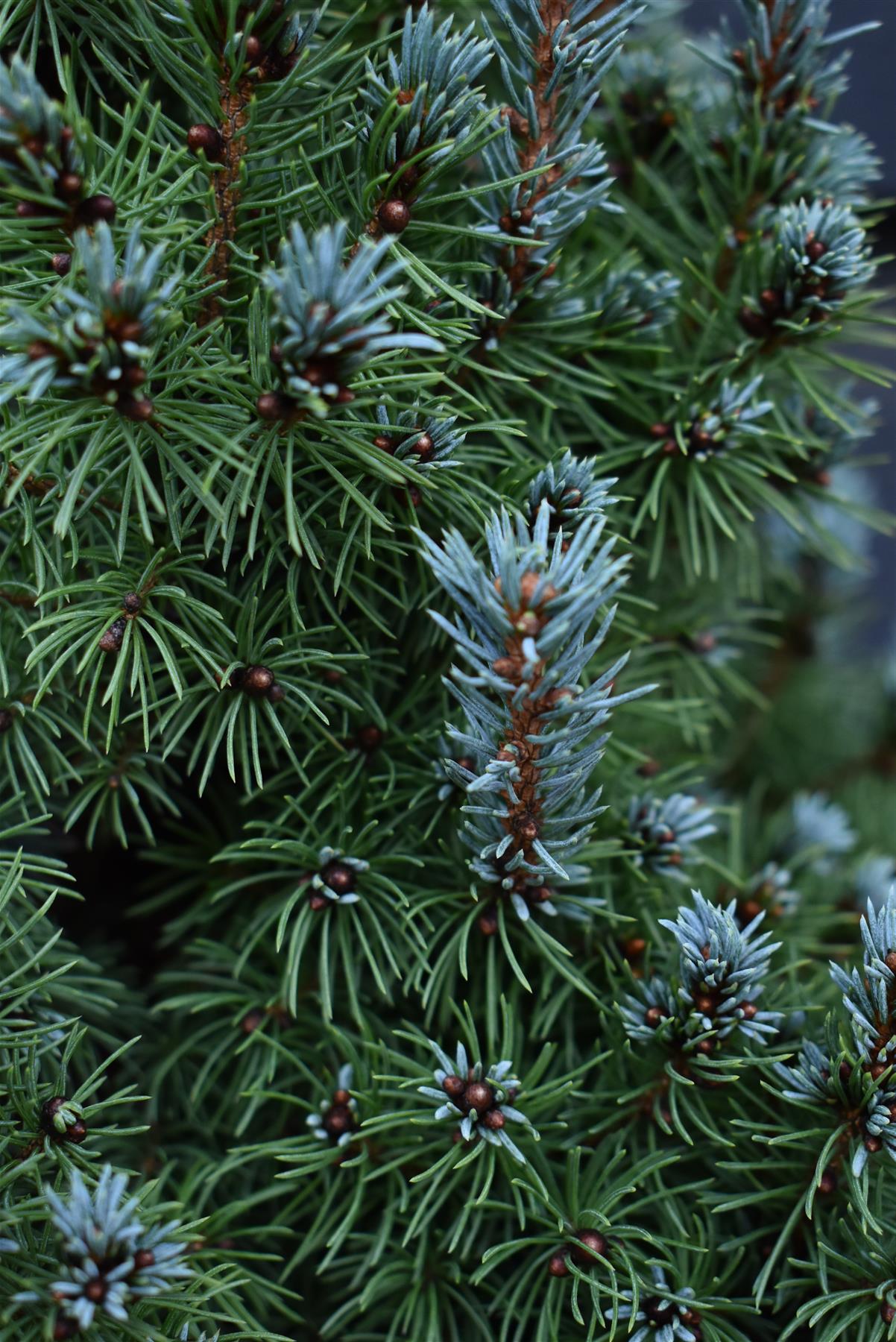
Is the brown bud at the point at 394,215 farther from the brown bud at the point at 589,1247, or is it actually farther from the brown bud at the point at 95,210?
the brown bud at the point at 589,1247

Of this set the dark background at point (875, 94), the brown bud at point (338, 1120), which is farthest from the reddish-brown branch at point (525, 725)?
the dark background at point (875, 94)

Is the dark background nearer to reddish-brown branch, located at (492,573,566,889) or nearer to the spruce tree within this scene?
the spruce tree

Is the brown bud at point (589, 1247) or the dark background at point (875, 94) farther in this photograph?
the dark background at point (875, 94)

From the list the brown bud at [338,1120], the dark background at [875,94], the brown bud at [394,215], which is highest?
the dark background at [875,94]

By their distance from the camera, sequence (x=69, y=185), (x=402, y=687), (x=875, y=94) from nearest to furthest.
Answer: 1. (x=69, y=185)
2. (x=402, y=687)
3. (x=875, y=94)

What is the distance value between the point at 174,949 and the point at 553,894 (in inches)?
8.9

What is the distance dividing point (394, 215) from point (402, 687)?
0.20 meters

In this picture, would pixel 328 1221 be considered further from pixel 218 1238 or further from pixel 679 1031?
pixel 679 1031

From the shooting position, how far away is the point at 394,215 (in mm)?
372

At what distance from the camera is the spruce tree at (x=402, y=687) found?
0.35 metres

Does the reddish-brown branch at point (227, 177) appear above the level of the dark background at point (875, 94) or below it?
below

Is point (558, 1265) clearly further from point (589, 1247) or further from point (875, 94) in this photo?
point (875, 94)

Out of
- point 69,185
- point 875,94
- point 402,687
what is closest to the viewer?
point 69,185

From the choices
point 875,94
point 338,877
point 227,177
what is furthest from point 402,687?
point 875,94
